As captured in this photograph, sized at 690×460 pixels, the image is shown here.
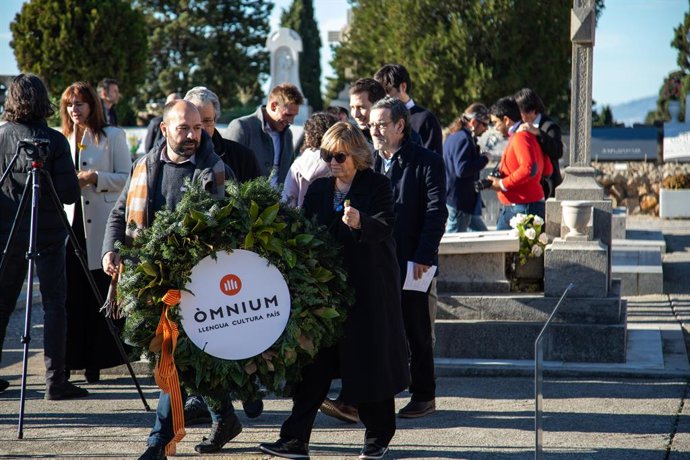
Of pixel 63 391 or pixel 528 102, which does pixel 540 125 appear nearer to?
pixel 528 102

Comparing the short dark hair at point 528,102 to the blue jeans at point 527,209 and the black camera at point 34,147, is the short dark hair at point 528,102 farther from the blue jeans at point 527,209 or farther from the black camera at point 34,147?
the black camera at point 34,147

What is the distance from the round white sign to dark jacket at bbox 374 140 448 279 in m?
1.28

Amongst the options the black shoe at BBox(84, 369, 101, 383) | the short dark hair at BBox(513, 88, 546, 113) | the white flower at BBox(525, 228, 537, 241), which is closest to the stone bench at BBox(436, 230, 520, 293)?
the white flower at BBox(525, 228, 537, 241)

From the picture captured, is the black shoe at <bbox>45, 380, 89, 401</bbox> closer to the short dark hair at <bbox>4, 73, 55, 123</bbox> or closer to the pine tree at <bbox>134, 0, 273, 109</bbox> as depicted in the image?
the short dark hair at <bbox>4, 73, 55, 123</bbox>

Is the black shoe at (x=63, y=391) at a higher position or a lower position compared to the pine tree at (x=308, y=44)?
lower

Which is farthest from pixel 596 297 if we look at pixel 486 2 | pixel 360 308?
pixel 486 2

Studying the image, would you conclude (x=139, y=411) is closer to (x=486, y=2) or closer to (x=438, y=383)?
(x=438, y=383)

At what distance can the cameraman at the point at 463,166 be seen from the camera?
9.72 m

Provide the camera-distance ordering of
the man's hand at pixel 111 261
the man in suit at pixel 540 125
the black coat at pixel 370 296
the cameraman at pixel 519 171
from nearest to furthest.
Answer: the black coat at pixel 370 296
the man's hand at pixel 111 261
the cameraman at pixel 519 171
the man in suit at pixel 540 125

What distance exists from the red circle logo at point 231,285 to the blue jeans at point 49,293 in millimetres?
1915

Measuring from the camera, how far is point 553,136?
8562 mm

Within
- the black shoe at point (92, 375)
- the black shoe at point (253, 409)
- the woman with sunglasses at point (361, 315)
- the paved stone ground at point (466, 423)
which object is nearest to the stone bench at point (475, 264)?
the paved stone ground at point (466, 423)

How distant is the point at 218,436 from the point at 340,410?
0.91m

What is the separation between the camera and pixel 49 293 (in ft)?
20.6
